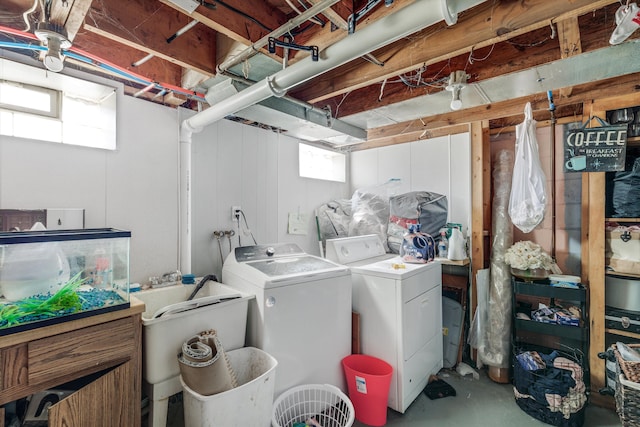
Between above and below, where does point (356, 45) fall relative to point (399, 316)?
above

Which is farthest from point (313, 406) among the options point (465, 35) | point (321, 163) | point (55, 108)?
point (321, 163)

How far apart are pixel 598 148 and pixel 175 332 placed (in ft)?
9.68

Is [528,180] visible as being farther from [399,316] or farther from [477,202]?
[399,316]

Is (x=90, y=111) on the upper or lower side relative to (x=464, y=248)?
upper

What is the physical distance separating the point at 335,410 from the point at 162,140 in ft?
7.22

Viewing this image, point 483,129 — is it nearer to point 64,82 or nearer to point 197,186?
point 197,186

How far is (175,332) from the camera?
4.97 feet

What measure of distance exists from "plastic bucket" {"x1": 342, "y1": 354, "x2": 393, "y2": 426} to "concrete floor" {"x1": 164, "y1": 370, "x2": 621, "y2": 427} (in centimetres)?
8

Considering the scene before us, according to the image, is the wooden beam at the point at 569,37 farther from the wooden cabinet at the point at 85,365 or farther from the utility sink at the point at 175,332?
the wooden cabinet at the point at 85,365

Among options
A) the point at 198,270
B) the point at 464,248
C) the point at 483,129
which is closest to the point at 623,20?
the point at 483,129

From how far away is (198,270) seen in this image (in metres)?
2.39

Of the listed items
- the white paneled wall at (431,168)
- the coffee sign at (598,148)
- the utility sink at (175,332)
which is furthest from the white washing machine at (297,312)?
the coffee sign at (598,148)

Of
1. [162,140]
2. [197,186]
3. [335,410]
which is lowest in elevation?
[335,410]

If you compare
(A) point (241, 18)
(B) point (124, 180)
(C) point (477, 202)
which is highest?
(A) point (241, 18)
